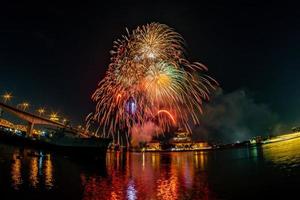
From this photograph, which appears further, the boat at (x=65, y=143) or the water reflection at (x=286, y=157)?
the boat at (x=65, y=143)

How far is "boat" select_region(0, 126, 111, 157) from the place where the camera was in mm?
125500

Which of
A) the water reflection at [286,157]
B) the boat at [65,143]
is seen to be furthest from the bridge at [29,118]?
the water reflection at [286,157]

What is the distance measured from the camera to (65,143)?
131375 millimetres

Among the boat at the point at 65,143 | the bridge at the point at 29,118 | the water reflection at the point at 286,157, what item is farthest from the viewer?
the bridge at the point at 29,118

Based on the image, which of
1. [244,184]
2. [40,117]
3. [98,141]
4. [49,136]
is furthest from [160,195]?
[40,117]

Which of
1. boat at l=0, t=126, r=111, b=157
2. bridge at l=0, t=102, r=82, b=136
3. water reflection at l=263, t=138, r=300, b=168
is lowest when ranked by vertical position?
water reflection at l=263, t=138, r=300, b=168

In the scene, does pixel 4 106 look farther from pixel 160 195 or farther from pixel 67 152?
pixel 160 195

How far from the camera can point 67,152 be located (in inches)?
5027

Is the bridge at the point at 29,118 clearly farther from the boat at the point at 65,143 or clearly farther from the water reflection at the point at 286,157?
the water reflection at the point at 286,157

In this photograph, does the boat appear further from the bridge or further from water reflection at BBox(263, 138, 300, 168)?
water reflection at BBox(263, 138, 300, 168)

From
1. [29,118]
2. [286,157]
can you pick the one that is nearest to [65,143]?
[29,118]

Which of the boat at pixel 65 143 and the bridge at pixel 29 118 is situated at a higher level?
the bridge at pixel 29 118

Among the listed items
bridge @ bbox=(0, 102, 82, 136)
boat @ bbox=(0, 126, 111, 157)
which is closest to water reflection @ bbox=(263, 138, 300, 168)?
boat @ bbox=(0, 126, 111, 157)

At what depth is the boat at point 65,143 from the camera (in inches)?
4941
